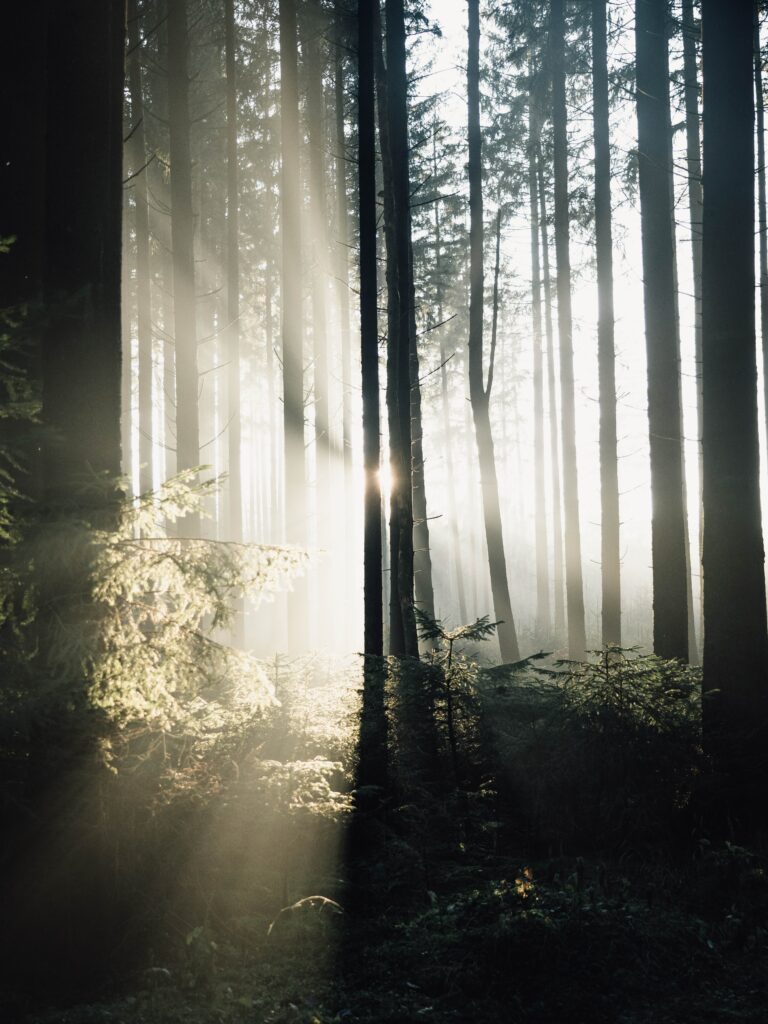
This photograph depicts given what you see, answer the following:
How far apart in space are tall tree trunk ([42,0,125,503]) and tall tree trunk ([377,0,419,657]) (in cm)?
634

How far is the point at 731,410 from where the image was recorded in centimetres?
644

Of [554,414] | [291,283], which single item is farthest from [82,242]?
[554,414]

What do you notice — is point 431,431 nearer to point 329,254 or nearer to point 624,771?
point 329,254

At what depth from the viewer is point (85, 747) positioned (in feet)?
12.6

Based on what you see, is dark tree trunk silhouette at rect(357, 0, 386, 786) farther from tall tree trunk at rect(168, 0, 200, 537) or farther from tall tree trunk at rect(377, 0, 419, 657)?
tall tree trunk at rect(168, 0, 200, 537)

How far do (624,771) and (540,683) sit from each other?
90.6 inches

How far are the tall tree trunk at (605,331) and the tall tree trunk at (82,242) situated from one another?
10368mm

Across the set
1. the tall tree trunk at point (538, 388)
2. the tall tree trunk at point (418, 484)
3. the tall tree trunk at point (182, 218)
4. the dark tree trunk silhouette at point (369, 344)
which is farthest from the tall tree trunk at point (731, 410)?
the tall tree trunk at point (538, 388)

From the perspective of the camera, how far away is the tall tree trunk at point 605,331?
13367mm

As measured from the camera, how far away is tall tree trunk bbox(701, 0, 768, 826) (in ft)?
20.4

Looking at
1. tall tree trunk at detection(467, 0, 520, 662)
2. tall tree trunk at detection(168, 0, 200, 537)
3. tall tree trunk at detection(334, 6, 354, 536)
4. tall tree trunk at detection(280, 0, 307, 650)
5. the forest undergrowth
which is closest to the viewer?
the forest undergrowth

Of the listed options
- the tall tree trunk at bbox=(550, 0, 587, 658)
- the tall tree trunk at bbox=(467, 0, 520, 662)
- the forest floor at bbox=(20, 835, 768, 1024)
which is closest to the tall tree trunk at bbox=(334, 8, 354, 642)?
the tall tree trunk at bbox=(467, 0, 520, 662)

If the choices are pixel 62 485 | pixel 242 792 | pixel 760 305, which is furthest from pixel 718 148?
pixel 760 305

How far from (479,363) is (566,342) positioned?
3.77m
